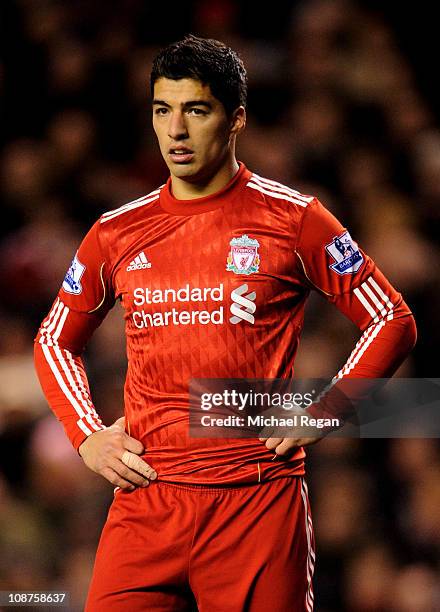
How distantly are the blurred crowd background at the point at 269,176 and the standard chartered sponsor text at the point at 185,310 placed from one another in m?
1.53

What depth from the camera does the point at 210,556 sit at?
2365 millimetres

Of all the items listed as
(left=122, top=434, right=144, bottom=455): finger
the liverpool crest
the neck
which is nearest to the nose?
the neck

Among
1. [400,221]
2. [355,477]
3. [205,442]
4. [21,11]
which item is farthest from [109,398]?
[21,11]

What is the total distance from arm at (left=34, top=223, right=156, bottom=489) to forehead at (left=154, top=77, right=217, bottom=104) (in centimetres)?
37

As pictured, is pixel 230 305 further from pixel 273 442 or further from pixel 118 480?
pixel 118 480

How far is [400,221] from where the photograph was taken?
4.32 metres

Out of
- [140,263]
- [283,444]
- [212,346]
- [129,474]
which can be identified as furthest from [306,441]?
[140,263]

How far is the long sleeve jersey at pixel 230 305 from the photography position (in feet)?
7.93

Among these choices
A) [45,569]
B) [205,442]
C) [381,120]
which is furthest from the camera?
[381,120]

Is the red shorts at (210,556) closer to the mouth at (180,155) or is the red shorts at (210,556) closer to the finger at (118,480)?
the finger at (118,480)

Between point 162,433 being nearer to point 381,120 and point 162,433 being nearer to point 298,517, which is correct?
point 298,517

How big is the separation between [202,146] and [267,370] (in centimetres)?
50

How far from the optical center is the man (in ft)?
7.79

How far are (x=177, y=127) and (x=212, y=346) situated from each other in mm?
472
